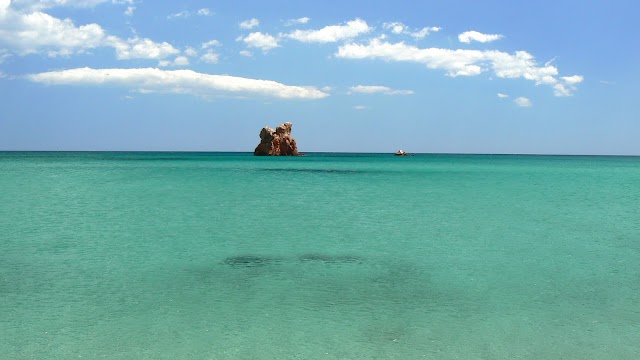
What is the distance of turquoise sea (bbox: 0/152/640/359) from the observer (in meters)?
10.9

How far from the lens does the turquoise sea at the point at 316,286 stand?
10.9 m

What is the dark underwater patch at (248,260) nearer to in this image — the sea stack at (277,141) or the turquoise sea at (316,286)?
the turquoise sea at (316,286)

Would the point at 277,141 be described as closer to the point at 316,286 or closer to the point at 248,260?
the point at 248,260

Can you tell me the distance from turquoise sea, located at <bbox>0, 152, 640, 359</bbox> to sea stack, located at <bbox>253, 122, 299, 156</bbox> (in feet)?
422

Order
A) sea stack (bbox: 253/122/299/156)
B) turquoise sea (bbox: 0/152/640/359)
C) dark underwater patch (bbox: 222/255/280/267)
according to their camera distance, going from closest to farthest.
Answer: turquoise sea (bbox: 0/152/640/359), dark underwater patch (bbox: 222/255/280/267), sea stack (bbox: 253/122/299/156)

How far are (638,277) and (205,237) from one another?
56.7 ft

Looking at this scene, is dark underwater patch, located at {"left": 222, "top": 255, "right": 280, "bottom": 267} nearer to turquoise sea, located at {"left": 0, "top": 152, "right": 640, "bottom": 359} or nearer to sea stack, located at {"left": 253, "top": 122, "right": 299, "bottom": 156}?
turquoise sea, located at {"left": 0, "top": 152, "right": 640, "bottom": 359}

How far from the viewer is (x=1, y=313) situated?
1247 centimetres

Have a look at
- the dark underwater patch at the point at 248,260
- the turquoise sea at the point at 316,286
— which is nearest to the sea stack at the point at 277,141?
the turquoise sea at the point at 316,286

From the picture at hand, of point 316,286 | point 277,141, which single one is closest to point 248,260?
point 316,286

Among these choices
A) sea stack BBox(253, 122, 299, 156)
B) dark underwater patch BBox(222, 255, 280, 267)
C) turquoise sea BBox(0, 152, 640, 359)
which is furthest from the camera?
sea stack BBox(253, 122, 299, 156)

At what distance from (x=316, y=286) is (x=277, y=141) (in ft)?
487

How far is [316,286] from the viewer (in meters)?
15.3

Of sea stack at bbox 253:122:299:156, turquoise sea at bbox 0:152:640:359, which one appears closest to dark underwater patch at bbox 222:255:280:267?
turquoise sea at bbox 0:152:640:359
